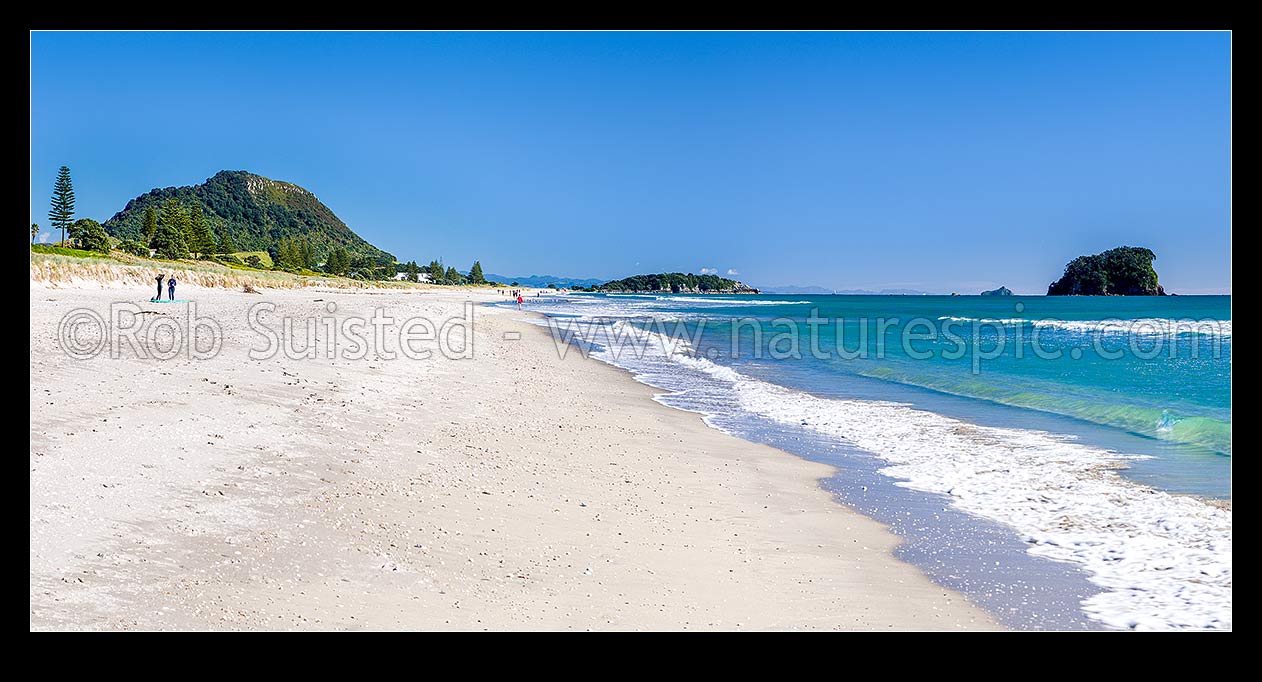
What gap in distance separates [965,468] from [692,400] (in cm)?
610

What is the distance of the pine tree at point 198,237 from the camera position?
285 feet

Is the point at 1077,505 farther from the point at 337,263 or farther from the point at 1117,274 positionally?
the point at 1117,274

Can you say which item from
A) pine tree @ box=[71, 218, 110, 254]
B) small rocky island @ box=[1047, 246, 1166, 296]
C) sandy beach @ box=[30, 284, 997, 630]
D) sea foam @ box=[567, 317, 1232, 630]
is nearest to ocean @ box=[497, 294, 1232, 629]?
sea foam @ box=[567, 317, 1232, 630]

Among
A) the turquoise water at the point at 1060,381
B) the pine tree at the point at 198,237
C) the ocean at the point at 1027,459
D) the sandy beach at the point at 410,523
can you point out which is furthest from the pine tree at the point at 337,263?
the sandy beach at the point at 410,523

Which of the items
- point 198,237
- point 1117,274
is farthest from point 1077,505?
point 1117,274

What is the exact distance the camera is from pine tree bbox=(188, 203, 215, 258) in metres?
86.8

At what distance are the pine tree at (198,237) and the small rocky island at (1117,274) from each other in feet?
582

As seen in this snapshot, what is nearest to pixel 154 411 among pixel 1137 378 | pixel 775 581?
pixel 775 581

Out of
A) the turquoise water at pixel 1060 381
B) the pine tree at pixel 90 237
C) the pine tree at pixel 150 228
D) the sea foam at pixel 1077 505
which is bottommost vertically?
the sea foam at pixel 1077 505

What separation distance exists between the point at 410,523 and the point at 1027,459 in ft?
25.1

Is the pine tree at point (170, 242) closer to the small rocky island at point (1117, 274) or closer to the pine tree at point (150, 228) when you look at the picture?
the pine tree at point (150, 228)

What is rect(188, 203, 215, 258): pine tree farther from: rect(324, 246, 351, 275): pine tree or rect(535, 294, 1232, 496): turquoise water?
rect(535, 294, 1232, 496): turquoise water
